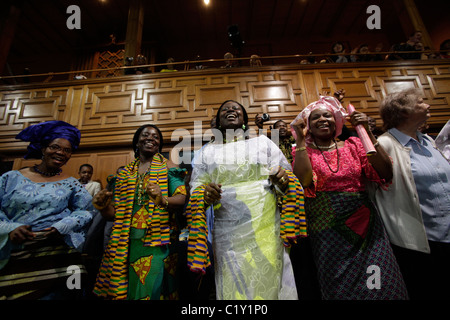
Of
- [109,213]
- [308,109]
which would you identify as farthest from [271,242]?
[109,213]

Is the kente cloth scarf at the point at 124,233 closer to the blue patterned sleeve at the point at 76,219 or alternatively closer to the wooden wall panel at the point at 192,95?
the blue patterned sleeve at the point at 76,219

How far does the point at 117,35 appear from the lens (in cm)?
726

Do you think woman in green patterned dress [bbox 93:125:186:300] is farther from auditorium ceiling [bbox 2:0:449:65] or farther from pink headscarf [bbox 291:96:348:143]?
auditorium ceiling [bbox 2:0:449:65]

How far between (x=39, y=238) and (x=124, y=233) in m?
0.59

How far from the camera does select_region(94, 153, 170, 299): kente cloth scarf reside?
1395mm

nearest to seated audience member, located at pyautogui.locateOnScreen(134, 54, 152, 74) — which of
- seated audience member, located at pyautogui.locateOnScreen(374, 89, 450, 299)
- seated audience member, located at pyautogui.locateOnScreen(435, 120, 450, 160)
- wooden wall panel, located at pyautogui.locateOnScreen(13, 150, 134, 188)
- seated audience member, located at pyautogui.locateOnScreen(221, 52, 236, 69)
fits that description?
seated audience member, located at pyautogui.locateOnScreen(221, 52, 236, 69)

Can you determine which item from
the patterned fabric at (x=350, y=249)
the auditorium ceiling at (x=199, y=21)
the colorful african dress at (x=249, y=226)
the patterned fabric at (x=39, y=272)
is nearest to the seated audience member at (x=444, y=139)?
the patterned fabric at (x=350, y=249)

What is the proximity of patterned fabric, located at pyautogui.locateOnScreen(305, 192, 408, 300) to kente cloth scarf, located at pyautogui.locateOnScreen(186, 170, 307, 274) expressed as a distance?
239 mm

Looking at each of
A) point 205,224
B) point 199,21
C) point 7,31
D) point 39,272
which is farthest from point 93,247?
point 199,21

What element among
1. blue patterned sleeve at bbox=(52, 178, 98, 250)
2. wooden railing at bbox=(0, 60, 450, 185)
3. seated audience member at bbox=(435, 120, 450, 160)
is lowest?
blue patterned sleeve at bbox=(52, 178, 98, 250)

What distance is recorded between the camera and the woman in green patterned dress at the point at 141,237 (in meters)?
1.39

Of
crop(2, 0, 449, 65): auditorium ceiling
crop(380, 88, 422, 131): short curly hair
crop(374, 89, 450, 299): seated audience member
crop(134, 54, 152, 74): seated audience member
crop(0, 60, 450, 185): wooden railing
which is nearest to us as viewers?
crop(374, 89, 450, 299): seated audience member

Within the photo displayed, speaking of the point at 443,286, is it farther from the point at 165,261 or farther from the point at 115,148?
the point at 115,148
